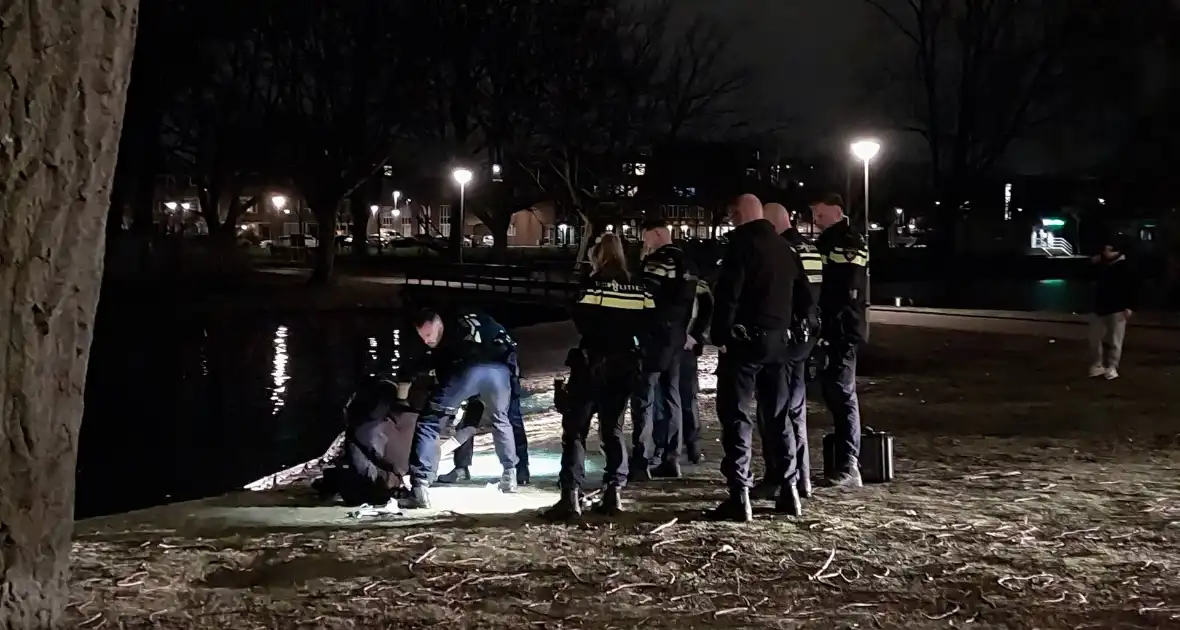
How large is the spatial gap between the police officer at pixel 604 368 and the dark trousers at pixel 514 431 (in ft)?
3.55

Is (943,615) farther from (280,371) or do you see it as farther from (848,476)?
(280,371)

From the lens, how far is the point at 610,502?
7090 mm

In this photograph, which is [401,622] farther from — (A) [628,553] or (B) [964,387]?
(B) [964,387]

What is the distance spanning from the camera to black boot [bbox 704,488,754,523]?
6.76 m

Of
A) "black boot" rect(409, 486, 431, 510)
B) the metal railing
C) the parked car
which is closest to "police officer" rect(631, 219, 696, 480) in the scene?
"black boot" rect(409, 486, 431, 510)

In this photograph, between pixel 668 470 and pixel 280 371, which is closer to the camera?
pixel 668 470

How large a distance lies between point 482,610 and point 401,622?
356mm

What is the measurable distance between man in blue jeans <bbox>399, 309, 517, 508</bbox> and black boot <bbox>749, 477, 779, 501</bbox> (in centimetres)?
171

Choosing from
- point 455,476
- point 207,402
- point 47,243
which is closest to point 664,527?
point 455,476

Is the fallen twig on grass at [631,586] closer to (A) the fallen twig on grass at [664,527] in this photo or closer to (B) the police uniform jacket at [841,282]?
(A) the fallen twig on grass at [664,527]

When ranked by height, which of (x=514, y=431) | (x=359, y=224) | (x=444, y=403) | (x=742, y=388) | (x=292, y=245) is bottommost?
(x=514, y=431)

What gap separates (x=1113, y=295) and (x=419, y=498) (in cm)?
914

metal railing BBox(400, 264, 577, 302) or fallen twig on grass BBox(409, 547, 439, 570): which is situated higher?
metal railing BBox(400, 264, 577, 302)

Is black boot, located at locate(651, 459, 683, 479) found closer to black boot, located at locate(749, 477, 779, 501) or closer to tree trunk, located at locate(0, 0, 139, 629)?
black boot, located at locate(749, 477, 779, 501)
